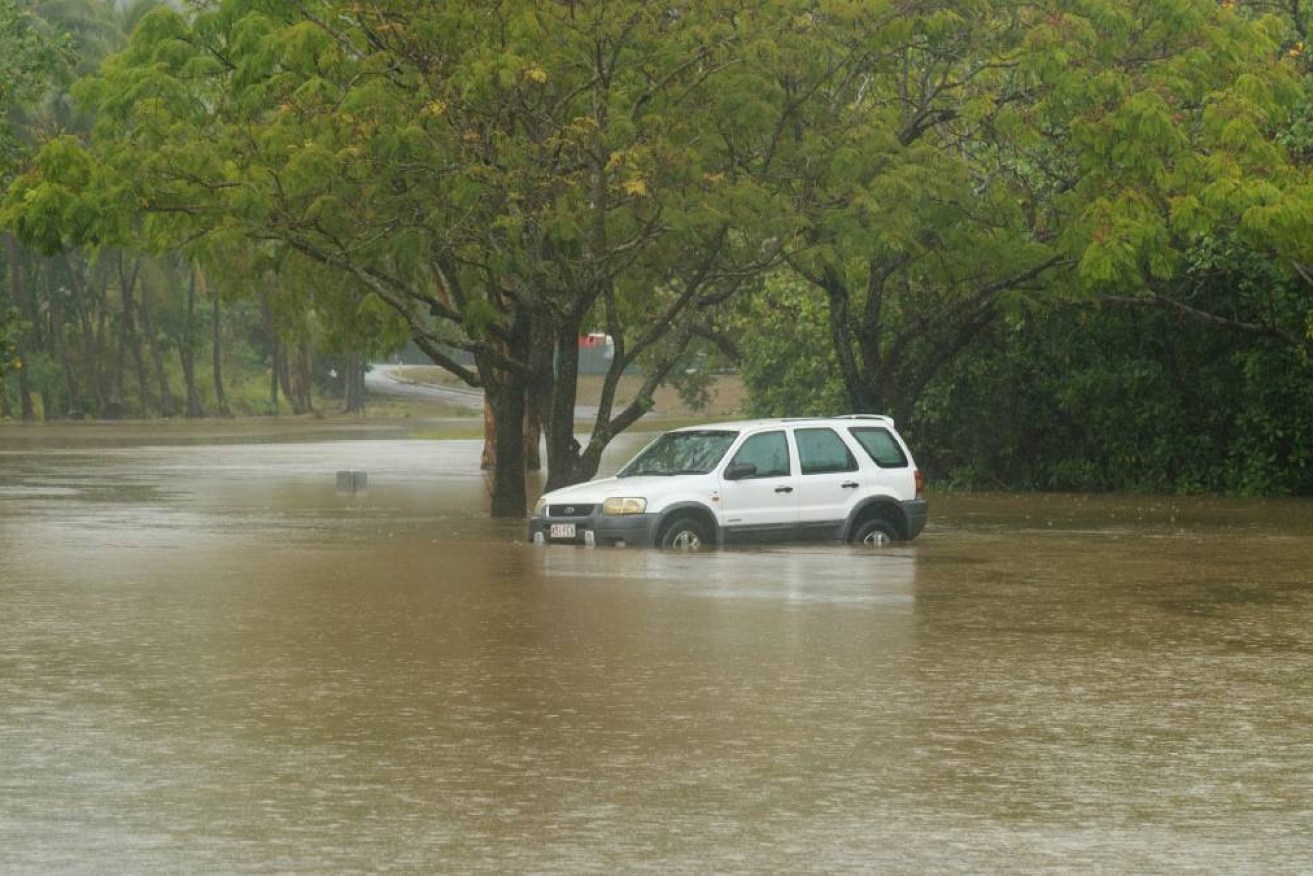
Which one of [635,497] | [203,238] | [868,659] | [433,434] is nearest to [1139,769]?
[868,659]

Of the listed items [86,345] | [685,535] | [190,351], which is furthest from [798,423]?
[190,351]

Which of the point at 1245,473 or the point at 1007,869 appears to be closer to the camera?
the point at 1007,869

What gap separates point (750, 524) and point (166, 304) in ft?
241

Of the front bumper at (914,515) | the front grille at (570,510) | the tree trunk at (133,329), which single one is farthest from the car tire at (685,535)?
the tree trunk at (133,329)


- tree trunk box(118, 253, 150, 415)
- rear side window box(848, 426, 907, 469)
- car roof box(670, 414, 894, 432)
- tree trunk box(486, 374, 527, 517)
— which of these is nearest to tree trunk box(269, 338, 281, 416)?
tree trunk box(118, 253, 150, 415)

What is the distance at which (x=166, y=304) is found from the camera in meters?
94.9

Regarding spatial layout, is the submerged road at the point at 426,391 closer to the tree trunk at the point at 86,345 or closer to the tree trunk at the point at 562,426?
the tree trunk at the point at 86,345

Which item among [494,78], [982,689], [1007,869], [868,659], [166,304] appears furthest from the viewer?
[166,304]

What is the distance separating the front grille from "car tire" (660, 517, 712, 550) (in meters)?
0.85

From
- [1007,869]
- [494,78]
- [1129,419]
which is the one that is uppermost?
[494,78]

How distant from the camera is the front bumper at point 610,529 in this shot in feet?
79.2

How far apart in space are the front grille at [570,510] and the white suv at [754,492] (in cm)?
1

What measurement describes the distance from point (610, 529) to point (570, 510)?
2.25ft

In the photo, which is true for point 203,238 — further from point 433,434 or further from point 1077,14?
point 433,434
